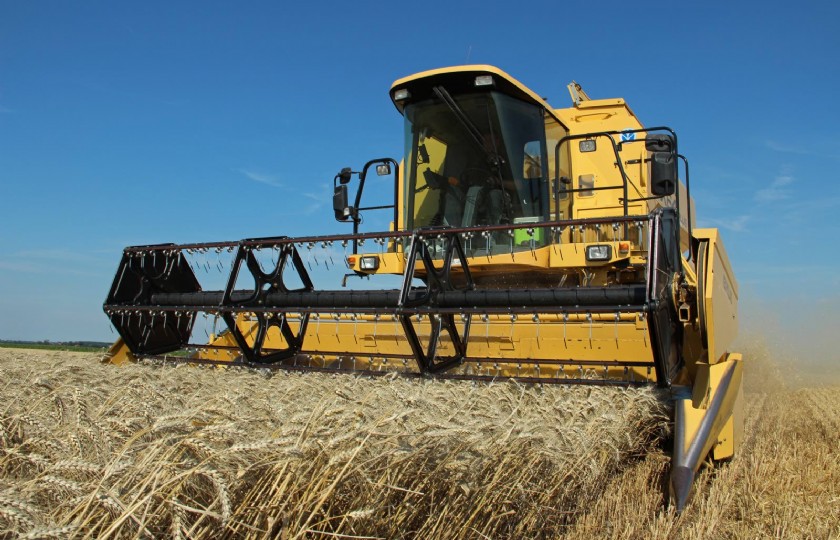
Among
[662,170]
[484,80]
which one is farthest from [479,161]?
[662,170]

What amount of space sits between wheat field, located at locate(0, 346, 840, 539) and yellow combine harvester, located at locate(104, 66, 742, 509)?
0.44 meters

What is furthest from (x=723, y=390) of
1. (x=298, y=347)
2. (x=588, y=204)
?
(x=298, y=347)

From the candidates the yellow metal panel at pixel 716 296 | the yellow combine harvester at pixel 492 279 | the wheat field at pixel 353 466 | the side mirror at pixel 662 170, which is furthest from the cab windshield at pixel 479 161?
the wheat field at pixel 353 466

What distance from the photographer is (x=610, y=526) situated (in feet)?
9.11

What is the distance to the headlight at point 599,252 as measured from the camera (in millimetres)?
4656

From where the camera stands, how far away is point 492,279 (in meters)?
5.39

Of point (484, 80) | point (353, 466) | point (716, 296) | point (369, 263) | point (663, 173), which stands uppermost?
point (484, 80)

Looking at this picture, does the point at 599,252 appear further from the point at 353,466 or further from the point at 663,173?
the point at 353,466

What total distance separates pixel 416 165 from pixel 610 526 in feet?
12.1

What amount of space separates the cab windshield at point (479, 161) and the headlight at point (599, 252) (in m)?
0.76

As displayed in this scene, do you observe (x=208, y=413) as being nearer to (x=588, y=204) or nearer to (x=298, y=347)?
(x=298, y=347)

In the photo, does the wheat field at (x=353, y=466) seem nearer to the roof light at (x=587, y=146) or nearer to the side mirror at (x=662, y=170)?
the side mirror at (x=662, y=170)

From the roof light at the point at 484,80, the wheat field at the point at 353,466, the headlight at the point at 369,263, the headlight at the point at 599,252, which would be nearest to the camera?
the wheat field at the point at 353,466

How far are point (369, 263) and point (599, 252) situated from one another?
1806 millimetres
